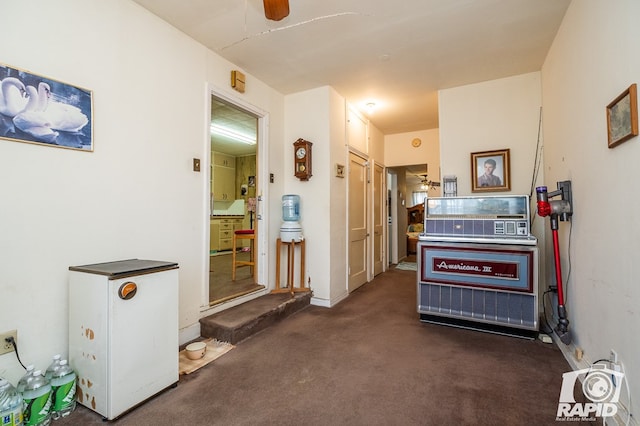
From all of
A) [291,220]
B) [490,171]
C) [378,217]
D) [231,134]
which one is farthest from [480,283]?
[231,134]

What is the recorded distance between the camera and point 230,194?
8133 mm

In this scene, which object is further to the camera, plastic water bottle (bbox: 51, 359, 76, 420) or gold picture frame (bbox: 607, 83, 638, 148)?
plastic water bottle (bbox: 51, 359, 76, 420)

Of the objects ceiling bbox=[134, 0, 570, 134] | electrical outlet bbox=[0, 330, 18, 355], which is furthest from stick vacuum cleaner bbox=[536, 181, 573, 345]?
electrical outlet bbox=[0, 330, 18, 355]

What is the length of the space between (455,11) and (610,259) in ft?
6.92

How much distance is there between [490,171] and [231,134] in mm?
4927

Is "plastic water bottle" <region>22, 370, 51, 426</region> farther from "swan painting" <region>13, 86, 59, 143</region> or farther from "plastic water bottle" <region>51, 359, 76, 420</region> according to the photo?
"swan painting" <region>13, 86, 59, 143</region>

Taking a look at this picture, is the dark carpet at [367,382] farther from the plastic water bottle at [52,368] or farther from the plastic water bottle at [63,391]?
the plastic water bottle at [52,368]

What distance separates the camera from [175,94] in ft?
8.40

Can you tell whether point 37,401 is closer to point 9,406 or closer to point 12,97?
point 9,406

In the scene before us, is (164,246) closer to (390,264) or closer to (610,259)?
(610,259)

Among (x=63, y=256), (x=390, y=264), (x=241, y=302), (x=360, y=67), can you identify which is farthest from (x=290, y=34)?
(x=390, y=264)

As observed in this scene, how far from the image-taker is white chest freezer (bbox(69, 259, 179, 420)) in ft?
5.20

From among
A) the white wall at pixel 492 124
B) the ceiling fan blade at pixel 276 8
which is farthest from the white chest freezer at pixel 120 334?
the white wall at pixel 492 124

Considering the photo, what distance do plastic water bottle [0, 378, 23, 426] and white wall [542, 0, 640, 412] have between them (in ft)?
9.84
